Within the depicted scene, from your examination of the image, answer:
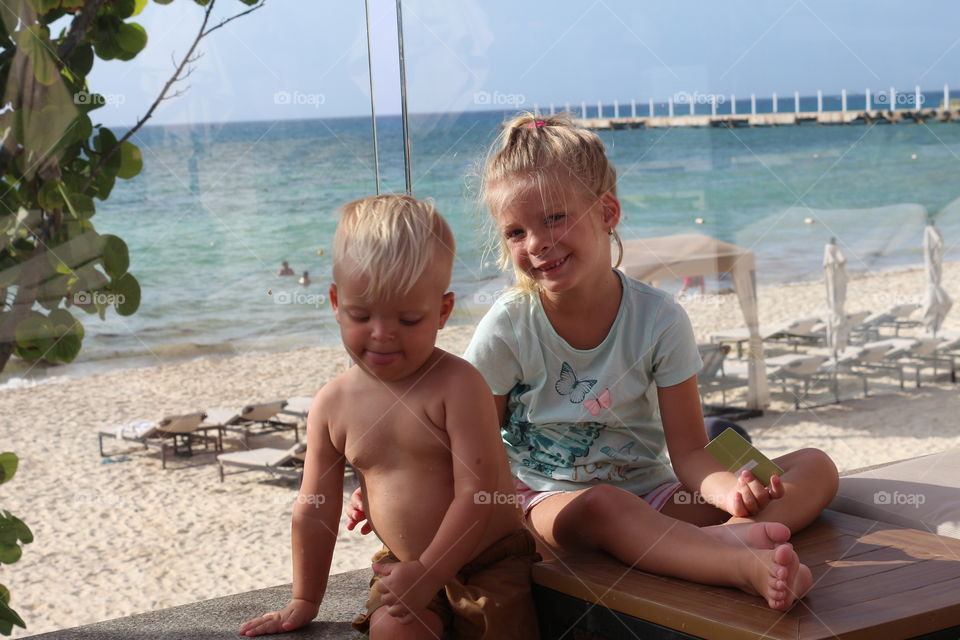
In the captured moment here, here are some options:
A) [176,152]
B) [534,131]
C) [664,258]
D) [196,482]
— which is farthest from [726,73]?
[534,131]

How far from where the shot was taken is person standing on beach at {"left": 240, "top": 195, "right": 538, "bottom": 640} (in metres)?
1.26

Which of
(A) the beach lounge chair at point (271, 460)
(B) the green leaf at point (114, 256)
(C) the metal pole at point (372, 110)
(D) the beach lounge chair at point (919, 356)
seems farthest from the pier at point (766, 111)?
(B) the green leaf at point (114, 256)

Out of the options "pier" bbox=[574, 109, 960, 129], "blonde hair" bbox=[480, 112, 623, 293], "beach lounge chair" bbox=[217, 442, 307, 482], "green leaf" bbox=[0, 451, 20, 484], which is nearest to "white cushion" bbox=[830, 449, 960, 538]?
"blonde hair" bbox=[480, 112, 623, 293]

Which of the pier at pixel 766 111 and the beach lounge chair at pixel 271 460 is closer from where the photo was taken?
the beach lounge chair at pixel 271 460

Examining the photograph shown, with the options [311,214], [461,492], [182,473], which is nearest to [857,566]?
[461,492]

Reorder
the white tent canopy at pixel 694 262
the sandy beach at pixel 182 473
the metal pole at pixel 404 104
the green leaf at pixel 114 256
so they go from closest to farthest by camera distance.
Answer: the green leaf at pixel 114 256 < the metal pole at pixel 404 104 < the sandy beach at pixel 182 473 < the white tent canopy at pixel 694 262

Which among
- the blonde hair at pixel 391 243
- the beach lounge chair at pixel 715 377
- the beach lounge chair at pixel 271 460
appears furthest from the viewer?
the beach lounge chair at pixel 715 377

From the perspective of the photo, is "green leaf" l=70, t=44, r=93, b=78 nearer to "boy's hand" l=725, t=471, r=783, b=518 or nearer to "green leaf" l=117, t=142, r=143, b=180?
"green leaf" l=117, t=142, r=143, b=180

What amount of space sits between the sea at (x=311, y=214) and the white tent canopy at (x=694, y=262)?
239 mm

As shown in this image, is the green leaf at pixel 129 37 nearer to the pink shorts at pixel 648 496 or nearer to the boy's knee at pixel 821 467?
the pink shorts at pixel 648 496

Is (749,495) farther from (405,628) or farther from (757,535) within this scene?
(405,628)

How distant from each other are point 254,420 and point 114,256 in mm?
6098

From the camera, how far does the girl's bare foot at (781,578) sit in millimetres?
1190

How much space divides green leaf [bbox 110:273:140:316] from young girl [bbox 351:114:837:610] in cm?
67
